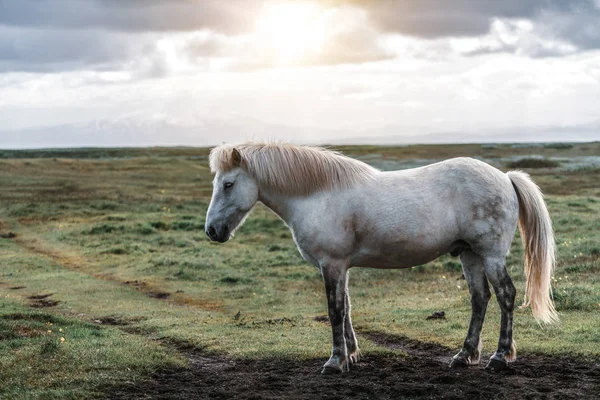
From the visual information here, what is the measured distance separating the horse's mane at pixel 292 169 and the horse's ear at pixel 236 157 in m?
0.01

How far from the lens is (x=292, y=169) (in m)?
8.91

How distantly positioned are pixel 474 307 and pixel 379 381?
195 centimetres

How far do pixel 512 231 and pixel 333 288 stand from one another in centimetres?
257

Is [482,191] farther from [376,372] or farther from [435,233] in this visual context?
[376,372]

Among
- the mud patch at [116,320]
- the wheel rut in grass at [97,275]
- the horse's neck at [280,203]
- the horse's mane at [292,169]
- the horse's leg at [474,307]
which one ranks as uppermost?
the horse's mane at [292,169]

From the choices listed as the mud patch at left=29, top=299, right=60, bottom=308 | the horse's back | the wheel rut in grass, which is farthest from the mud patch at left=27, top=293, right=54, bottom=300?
the horse's back

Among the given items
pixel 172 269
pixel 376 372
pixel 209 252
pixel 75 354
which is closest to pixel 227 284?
pixel 172 269

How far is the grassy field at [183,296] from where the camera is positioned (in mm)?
9828

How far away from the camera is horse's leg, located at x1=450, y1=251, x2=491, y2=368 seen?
9.08m

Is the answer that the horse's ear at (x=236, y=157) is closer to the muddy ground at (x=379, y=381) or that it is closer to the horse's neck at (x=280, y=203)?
the horse's neck at (x=280, y=203)

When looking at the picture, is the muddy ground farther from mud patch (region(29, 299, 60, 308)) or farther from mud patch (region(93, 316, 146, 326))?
mud patch (region(29, 299, 60, 308))

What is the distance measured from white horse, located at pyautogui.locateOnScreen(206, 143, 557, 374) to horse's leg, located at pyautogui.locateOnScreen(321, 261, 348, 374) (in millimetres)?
13

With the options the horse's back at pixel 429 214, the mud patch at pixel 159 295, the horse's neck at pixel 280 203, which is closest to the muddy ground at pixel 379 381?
the horse's back at pixel 429 214

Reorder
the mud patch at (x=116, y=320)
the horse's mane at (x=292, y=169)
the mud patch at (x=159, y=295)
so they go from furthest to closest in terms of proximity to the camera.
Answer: the mud patch at (x=159, y=295) → the mud patch at (x=116, y=320) → the horse's mane at (x=292, y=169)
